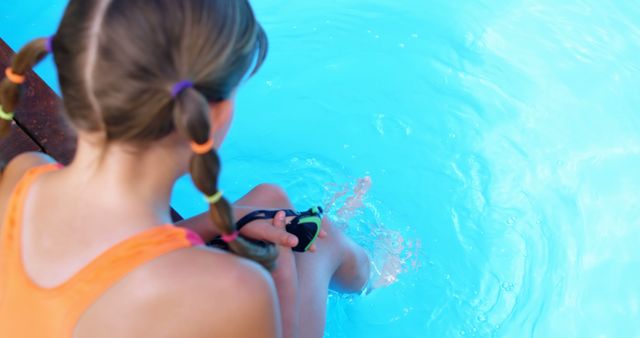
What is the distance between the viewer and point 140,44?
0.89 metres

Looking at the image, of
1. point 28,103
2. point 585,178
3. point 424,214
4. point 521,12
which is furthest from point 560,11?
point 28,103

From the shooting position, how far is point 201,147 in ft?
3.09

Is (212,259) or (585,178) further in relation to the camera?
(585,178)

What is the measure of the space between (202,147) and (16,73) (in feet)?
1.41

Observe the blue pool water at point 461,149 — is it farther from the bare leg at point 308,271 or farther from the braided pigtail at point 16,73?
the braided pigtail at point 16,73

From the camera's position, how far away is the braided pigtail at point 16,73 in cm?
108

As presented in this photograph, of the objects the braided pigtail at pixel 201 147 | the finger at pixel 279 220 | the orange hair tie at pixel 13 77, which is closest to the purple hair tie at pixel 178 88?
the braided pigtail at pixel 201 147

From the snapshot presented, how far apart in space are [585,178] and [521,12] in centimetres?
112

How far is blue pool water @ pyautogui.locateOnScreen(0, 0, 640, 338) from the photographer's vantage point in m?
2.43

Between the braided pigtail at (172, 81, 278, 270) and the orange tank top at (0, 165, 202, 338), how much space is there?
71 mm

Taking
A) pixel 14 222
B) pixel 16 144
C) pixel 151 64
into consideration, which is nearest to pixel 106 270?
pixel 14 222

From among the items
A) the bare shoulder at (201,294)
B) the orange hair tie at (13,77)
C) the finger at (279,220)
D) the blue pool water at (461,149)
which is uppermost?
the orange hair tie at (13,77)

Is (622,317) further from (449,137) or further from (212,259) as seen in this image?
(212,259)

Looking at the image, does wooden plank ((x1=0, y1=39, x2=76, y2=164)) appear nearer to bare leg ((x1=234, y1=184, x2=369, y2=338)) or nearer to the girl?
bare leg ((x1=234, y1=184, x2=369, y2=338))
